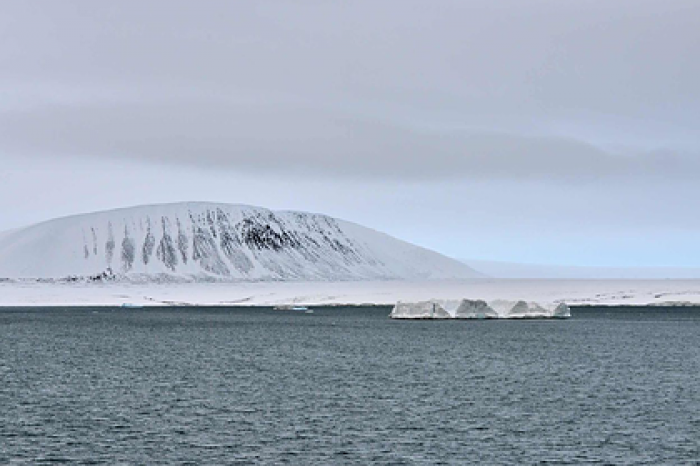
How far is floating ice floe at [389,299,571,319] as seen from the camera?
112125 mm

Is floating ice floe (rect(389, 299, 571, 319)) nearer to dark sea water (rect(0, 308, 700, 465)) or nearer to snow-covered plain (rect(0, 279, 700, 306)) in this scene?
snow-covered plain (rect(0, 279, 700, 306))

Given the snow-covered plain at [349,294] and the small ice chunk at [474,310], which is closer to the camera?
the small ice chunk at [474,310]

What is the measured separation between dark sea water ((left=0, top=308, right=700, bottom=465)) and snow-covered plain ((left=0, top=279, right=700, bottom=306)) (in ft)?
263

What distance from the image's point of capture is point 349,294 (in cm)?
16900

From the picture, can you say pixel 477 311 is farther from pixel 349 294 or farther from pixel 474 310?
pixel 349 294

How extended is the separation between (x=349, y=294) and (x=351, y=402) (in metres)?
130

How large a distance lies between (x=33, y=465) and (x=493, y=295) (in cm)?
14193

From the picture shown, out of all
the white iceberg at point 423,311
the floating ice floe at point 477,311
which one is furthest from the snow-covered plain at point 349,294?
the white iceberg at point 423,311

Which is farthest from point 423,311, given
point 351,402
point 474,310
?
point 351,402

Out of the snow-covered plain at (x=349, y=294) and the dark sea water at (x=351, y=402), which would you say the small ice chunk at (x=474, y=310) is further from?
the dark sea water at (x=351, y=402)

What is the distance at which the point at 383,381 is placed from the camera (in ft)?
153

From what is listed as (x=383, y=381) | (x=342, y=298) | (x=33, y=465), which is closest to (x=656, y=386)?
(x=383, y=381)

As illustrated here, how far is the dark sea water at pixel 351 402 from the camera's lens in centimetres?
2844

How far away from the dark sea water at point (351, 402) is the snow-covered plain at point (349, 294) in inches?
3160
